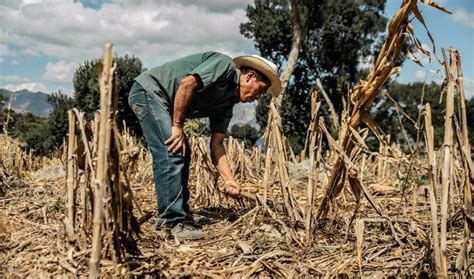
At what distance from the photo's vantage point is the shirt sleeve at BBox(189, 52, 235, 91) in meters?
2.84

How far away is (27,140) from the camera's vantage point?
21.1m

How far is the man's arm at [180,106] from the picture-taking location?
9.30ft

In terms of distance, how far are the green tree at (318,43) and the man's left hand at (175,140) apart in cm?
2058

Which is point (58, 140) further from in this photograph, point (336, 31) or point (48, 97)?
point (336, 31)

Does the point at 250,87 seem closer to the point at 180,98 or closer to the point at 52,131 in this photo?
the point at 180,98

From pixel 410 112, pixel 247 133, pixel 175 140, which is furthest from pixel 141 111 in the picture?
pixel 410 112

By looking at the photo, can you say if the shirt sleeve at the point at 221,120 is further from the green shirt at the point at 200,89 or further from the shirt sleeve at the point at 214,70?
the shirt sleeve at the point at 214,70

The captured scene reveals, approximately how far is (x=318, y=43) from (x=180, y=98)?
22.4 meters

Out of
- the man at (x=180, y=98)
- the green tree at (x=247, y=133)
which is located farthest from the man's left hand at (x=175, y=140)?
the green tree at (x=247, y=133)

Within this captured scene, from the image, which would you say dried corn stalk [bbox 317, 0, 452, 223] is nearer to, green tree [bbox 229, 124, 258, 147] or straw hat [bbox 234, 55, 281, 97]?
straw hat [bbox 234, 55, 281, 97]

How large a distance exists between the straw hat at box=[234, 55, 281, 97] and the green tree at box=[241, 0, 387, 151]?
2034cm

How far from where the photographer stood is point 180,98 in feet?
9.36

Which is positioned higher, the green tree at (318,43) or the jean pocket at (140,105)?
the green tree at (318,43)

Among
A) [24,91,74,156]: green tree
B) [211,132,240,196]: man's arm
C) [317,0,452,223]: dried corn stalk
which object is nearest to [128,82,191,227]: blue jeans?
[211,132,240,196]: man's arm
